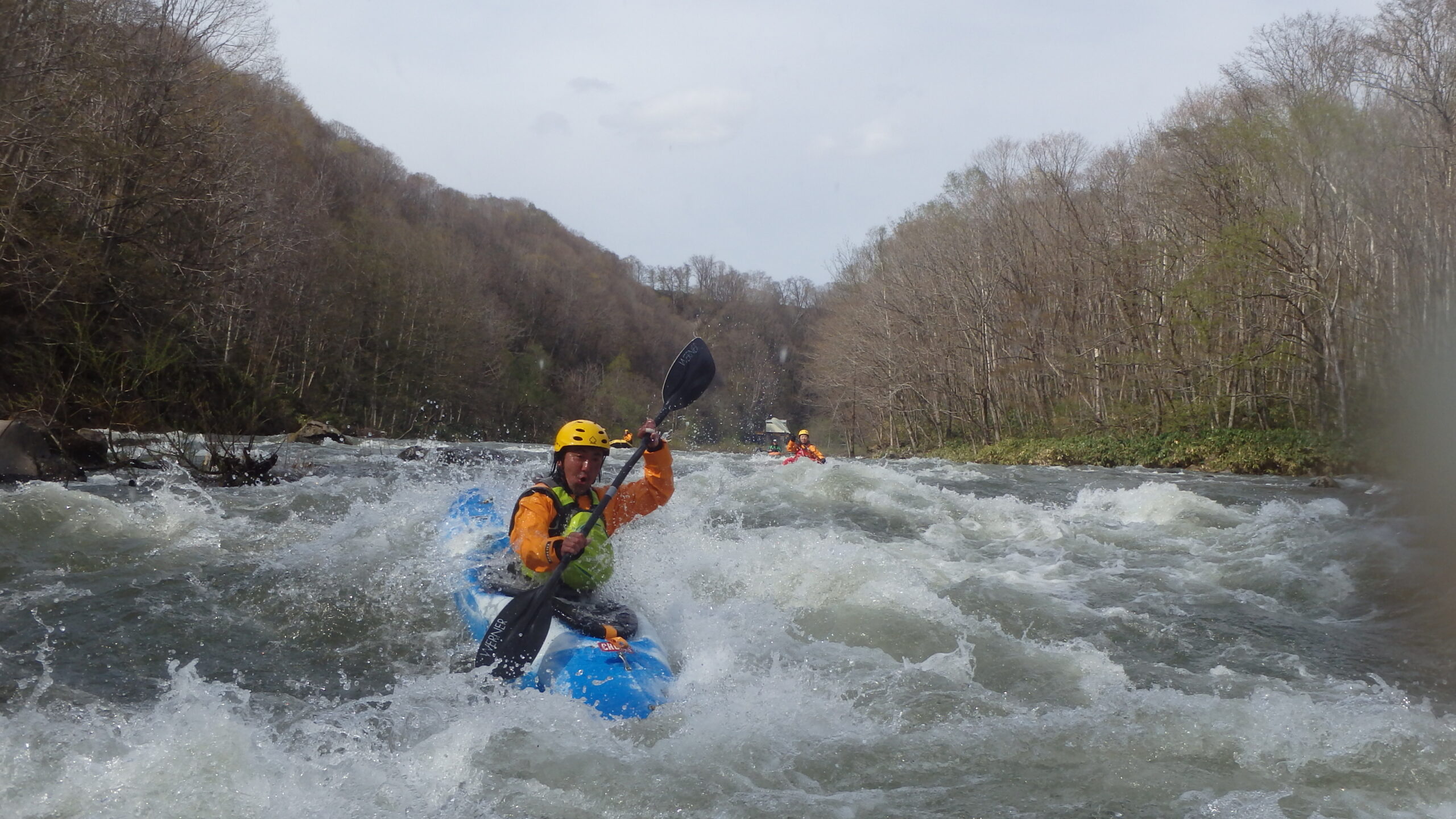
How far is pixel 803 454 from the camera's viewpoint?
16938 millimetres

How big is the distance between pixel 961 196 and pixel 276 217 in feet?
63.8

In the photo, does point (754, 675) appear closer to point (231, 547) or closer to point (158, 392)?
point (231, 547)

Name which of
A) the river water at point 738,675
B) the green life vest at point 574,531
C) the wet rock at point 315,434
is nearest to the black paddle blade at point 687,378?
the river water at point 738,675

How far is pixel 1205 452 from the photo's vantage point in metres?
18.4

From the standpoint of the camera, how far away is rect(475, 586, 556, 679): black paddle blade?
4.20 m

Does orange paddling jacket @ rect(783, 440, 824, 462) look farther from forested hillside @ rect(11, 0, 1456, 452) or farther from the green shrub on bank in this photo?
the green shrub on bank

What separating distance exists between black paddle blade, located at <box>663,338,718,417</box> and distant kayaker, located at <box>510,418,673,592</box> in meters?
1.03

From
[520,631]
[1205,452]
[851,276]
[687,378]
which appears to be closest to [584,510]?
[520,631]

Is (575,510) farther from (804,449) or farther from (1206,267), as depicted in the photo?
(1206,267)

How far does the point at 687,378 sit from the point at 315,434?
14636 mm

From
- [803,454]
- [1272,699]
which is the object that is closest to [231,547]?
[1272,699]

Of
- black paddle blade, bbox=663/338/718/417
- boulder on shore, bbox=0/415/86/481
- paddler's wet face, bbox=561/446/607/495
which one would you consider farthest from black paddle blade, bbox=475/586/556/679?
boulder on shore, bbox=0/415/86/481

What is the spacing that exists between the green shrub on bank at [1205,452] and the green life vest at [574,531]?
45.6 ft

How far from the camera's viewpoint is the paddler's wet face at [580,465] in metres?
4.68
